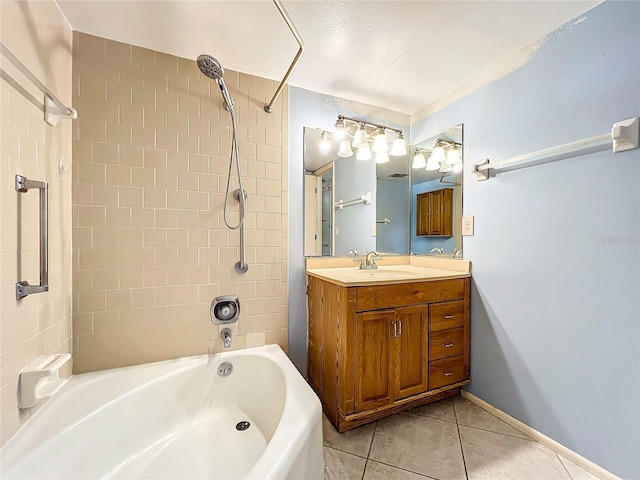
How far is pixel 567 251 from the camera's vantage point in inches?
53.1

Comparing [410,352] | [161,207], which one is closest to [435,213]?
[410,352]

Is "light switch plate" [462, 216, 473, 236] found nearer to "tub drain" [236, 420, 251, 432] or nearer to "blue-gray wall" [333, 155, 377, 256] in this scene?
"blue-gray wall" [333, 155, 377, 256]

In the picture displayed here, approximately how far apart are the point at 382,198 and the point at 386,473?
1766 mm

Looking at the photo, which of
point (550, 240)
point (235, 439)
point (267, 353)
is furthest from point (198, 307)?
point (550, 240)

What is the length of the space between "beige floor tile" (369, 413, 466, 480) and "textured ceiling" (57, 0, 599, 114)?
7.15 ft

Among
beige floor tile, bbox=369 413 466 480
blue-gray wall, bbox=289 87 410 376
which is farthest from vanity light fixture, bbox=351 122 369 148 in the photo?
beige floor tile, bbox=369 413 466 480

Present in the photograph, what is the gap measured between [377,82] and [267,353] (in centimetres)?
192

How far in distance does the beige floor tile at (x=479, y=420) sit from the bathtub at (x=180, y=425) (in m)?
1.06

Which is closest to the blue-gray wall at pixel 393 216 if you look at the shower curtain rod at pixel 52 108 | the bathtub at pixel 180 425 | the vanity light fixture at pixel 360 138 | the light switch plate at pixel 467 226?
the vanity light fixture at pixel 360 138

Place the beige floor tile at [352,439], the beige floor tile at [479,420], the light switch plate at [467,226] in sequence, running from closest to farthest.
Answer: the beige floor tile at [352,439], the beige floor tile at [479,420], the light switch plate at [467,226]

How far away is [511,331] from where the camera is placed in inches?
62.8

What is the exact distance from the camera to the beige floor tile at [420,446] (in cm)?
130

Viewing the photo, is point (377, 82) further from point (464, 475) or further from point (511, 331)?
point (464, 475)

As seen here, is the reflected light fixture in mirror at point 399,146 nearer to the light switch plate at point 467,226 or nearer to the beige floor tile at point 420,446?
the light switch plate at point 467,226
